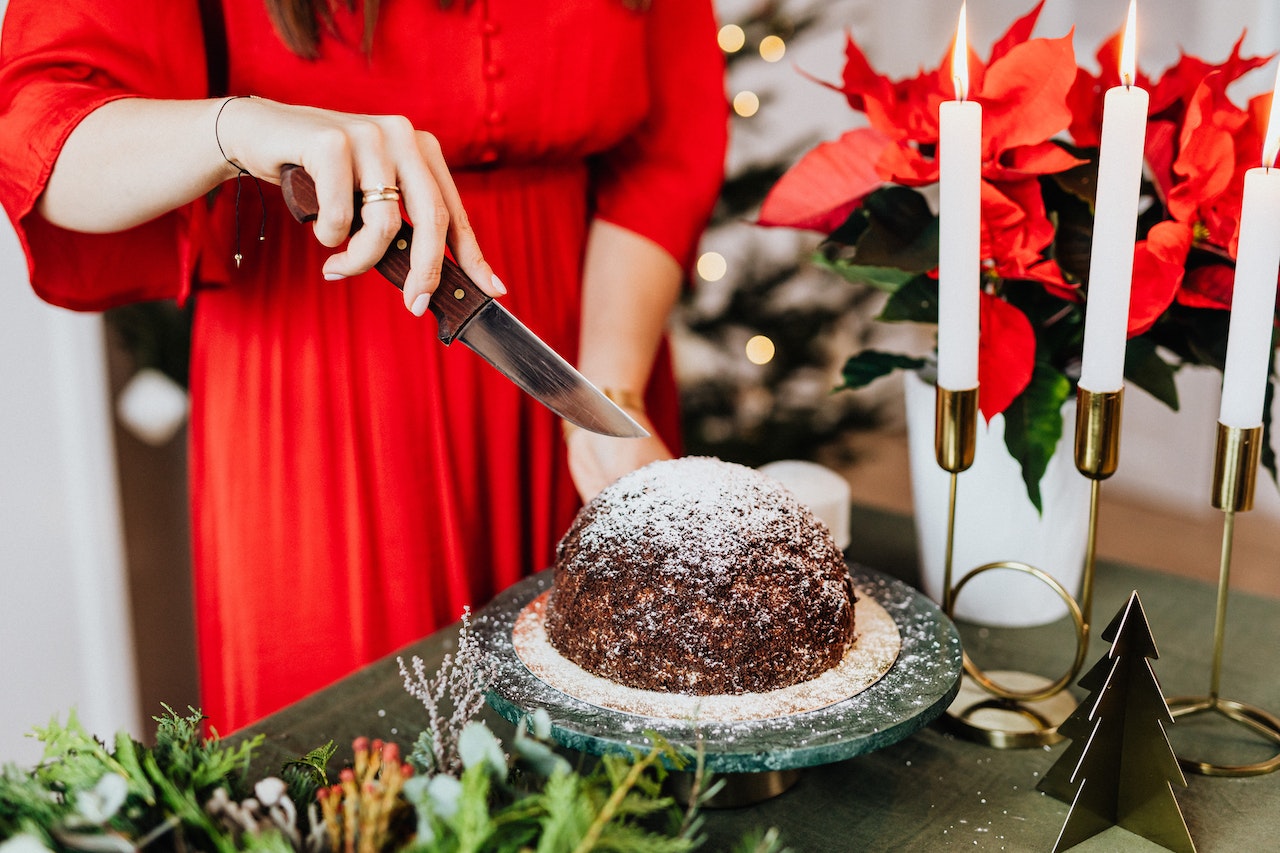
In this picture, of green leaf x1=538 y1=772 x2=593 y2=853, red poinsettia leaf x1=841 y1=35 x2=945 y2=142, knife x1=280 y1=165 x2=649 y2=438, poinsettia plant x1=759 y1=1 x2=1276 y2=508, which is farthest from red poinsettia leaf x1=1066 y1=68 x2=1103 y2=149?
green leaf x1=538 y1=772 x2=593 y2=853

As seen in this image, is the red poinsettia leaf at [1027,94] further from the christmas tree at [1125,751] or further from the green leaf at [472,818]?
the green leaf at [472,818]

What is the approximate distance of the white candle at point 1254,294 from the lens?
29.0 inches

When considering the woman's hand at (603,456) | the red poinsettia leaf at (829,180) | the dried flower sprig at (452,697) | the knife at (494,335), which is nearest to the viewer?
the dried flower sprig at (452,697)

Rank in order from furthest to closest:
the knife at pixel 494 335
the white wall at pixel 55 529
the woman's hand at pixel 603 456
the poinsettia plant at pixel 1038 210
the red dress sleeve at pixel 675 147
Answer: the white wall at pixel 55 529, the red dress sleeve at pixel 675 147, the woman's hand at pixel 603 456, the poinsettia plant at pixel 1038 210, the knife at pixel 494 335

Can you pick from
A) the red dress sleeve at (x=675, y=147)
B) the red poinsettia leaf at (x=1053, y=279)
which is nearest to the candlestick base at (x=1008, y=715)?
the red poinsettia leaf at (x=1053, y=279)

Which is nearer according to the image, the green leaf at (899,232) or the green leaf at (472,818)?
the green leaf at (472,818)

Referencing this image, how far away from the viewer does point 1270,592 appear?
10.1ft

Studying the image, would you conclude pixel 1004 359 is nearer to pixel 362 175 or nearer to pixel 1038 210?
pixel 1038 210

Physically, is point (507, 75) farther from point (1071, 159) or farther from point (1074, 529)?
point (1074, 529)

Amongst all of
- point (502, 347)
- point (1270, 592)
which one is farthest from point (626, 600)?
point (1270, 592)

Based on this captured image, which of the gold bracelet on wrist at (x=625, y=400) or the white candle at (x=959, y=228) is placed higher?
the white candle at (x=959, y=228)

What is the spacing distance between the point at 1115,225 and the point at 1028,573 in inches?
13.6

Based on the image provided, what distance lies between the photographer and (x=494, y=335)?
0.85 m

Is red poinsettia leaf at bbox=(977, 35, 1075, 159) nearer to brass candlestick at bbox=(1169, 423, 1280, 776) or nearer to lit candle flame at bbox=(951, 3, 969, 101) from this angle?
lit candle flame at bbox=(951, 3, 969, 101)
